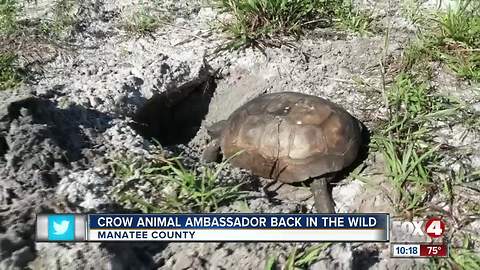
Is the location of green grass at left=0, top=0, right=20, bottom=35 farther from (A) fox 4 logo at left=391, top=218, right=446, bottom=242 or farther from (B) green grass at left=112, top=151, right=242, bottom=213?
(A) fox 4 logo at left=391, top=218, right=446, bottom=242

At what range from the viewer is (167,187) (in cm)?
257

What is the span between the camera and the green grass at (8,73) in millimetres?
3180

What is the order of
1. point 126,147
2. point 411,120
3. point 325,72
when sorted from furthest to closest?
point 325,72, point 411,120, point 126,147

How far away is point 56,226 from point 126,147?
0.79 m

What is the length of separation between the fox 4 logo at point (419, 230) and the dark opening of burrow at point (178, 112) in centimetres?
162

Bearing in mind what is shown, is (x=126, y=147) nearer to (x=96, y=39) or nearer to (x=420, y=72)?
(x=96, y=39)

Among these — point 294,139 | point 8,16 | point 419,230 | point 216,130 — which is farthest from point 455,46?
point 8,16

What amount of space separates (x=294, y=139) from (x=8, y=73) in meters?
1.74

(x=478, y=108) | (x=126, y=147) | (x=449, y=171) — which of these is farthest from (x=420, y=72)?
(x=126, y=147)

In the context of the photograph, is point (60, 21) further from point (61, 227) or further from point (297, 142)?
point (61, 227)

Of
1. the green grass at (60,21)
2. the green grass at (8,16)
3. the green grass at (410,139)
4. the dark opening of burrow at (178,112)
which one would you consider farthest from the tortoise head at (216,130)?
the green grass at (8,16)

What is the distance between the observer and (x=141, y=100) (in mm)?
3467

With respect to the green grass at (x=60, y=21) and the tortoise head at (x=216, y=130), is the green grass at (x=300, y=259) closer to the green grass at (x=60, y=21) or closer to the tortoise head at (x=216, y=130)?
the tortoise head at (x=216, y=130)

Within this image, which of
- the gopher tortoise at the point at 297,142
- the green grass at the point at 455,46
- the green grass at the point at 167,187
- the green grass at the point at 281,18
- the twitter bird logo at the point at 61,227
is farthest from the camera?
the green grass at the point at 281,18
